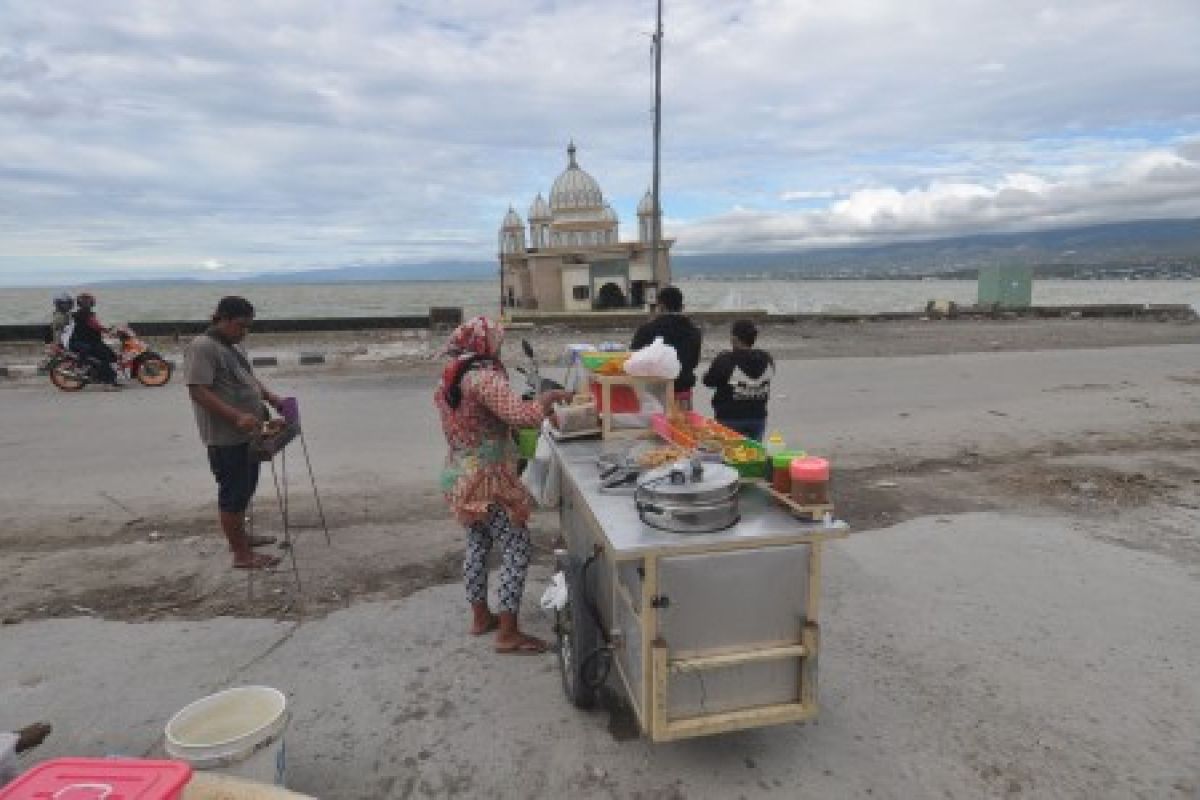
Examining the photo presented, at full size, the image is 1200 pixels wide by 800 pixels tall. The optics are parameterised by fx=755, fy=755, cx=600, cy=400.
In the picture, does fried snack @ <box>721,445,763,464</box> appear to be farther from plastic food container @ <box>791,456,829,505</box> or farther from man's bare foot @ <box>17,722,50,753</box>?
man's bare foot @ <box>17,722,50,753</box>

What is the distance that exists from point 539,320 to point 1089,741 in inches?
870

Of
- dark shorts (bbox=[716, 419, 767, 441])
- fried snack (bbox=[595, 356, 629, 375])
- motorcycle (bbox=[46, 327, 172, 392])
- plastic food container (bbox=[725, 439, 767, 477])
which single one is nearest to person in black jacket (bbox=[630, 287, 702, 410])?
dark shorts (bbox=[716, 419, 767, 441])

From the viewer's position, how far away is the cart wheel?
3480 millimetres

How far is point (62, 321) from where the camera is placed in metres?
13.0

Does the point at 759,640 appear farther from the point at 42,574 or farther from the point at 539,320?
the point at 539,320

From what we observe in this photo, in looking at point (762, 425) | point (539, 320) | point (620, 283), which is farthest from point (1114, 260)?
point (762, 425)

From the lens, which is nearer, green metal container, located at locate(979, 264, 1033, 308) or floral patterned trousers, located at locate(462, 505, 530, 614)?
floral patterned trousers, located at locate(462, 505, 530, 614)

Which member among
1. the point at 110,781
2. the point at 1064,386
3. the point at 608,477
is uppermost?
the point at 608,477

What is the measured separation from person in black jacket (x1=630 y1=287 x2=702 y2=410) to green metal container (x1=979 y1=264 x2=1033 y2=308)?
30.8 meters

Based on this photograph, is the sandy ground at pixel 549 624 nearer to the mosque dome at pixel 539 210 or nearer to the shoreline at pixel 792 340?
the shoreline at pixel 792 340

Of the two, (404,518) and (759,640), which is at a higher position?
(759,640)

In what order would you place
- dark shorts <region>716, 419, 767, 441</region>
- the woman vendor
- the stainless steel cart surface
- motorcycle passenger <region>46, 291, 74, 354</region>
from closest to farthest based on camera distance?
1. the stainless steel cart surface
2. the woman vendor
3. dark shorts <region>716, 419, 767, 441</region>
4. motorcycle passenger <region>46, 291, 74, 354</region>

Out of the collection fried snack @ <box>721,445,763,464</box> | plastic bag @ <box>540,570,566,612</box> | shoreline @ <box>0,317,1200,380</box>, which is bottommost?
shoreline @ <box>0,317,1200,380</box>

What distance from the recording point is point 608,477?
3506mm
